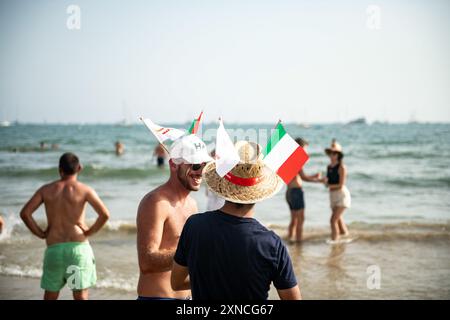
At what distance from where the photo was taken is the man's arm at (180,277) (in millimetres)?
2611

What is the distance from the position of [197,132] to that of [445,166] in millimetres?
22597

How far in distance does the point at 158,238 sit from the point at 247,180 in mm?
927

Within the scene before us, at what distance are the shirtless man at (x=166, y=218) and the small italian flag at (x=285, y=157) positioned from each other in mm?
758

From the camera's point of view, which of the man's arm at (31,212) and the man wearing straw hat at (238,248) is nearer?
the man wearing straw hat at (238,248)

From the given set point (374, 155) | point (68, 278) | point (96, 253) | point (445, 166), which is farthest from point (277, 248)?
point (374, 155)

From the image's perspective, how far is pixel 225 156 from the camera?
8.21ft

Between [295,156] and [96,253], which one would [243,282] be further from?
[96,253]

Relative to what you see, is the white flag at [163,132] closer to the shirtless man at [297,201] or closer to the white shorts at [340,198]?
the shirtless man at [297,201]

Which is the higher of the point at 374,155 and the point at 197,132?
the point at 197,132

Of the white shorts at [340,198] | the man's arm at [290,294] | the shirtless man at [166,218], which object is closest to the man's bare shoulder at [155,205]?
the shirtless man at [166,218]

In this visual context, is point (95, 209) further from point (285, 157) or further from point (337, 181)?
point (337, 181)

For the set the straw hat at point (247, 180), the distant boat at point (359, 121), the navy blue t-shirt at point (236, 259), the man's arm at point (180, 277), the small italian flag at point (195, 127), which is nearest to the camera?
the navy blue t-shirt at point (236, 259)

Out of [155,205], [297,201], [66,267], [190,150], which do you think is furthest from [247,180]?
[297,201]

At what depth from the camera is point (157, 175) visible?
2128 centimetres
